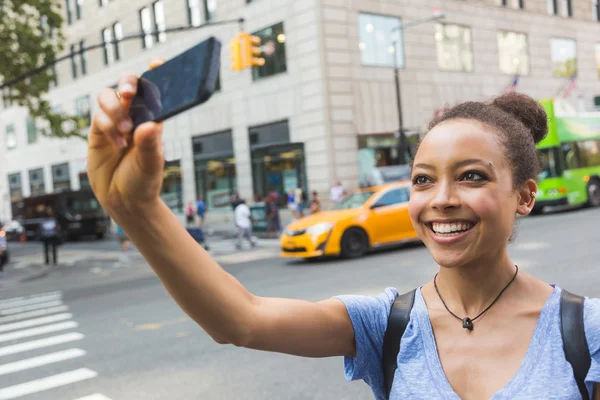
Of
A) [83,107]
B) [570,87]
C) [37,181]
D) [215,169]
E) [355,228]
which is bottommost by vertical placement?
[355,228]

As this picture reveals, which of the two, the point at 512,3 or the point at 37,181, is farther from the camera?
the point at 37,181

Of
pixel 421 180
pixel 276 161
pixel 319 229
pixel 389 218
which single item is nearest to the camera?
pixel 421 180

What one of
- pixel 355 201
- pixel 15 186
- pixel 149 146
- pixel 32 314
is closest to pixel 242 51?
pixel 355 201

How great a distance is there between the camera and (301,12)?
87.9 ft

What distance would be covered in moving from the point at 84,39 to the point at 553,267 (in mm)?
37766

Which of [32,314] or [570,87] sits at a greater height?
[570,87]

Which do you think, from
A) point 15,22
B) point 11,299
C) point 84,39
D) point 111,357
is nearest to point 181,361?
point 111,357

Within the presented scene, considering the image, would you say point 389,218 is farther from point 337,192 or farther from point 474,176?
point 474,176

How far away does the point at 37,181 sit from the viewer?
4819 cm

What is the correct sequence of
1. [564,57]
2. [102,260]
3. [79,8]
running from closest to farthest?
1. [102,260]
2. [564,57]
3. [79,8]

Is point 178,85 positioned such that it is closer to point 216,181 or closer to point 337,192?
point 337,192

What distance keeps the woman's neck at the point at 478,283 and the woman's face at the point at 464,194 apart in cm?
5

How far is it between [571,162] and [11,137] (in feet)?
147

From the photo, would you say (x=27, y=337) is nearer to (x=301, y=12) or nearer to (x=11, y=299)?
(x=11, y=299)
